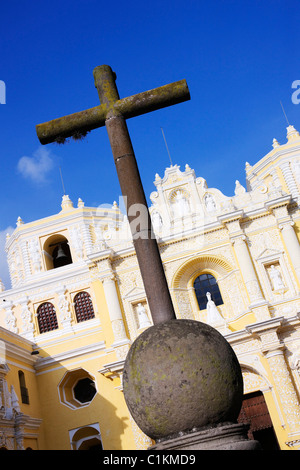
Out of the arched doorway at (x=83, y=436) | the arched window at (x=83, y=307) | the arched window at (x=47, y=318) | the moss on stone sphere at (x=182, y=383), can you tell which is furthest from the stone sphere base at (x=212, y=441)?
the arched window at (x=47, y=318)

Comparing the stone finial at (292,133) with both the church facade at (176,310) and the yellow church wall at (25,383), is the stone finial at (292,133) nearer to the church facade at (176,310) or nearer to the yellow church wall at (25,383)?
the church facade at (176,310)

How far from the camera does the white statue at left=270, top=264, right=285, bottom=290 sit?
17094 mm

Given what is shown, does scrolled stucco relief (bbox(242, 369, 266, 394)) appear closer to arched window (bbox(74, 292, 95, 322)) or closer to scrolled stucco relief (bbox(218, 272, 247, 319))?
scrolled stucco relief (bbox(218, 272, 247, 319))

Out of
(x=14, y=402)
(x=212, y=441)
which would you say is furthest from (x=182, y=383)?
(x=14, y=402)

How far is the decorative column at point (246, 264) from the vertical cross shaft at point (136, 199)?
12340 millimetres

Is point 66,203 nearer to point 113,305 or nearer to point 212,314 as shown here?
point 113,305

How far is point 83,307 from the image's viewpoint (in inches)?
750

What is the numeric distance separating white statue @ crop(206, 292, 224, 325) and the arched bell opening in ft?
29.5

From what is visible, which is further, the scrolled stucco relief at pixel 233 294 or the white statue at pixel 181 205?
the white statue at pixel 181 205

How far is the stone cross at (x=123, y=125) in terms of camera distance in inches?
191

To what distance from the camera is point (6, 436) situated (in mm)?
14008

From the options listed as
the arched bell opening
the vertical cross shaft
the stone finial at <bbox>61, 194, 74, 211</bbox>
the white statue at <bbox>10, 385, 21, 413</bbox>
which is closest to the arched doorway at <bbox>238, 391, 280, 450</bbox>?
the white statue at <bbox>10, 385, 21, 413</bbox>
